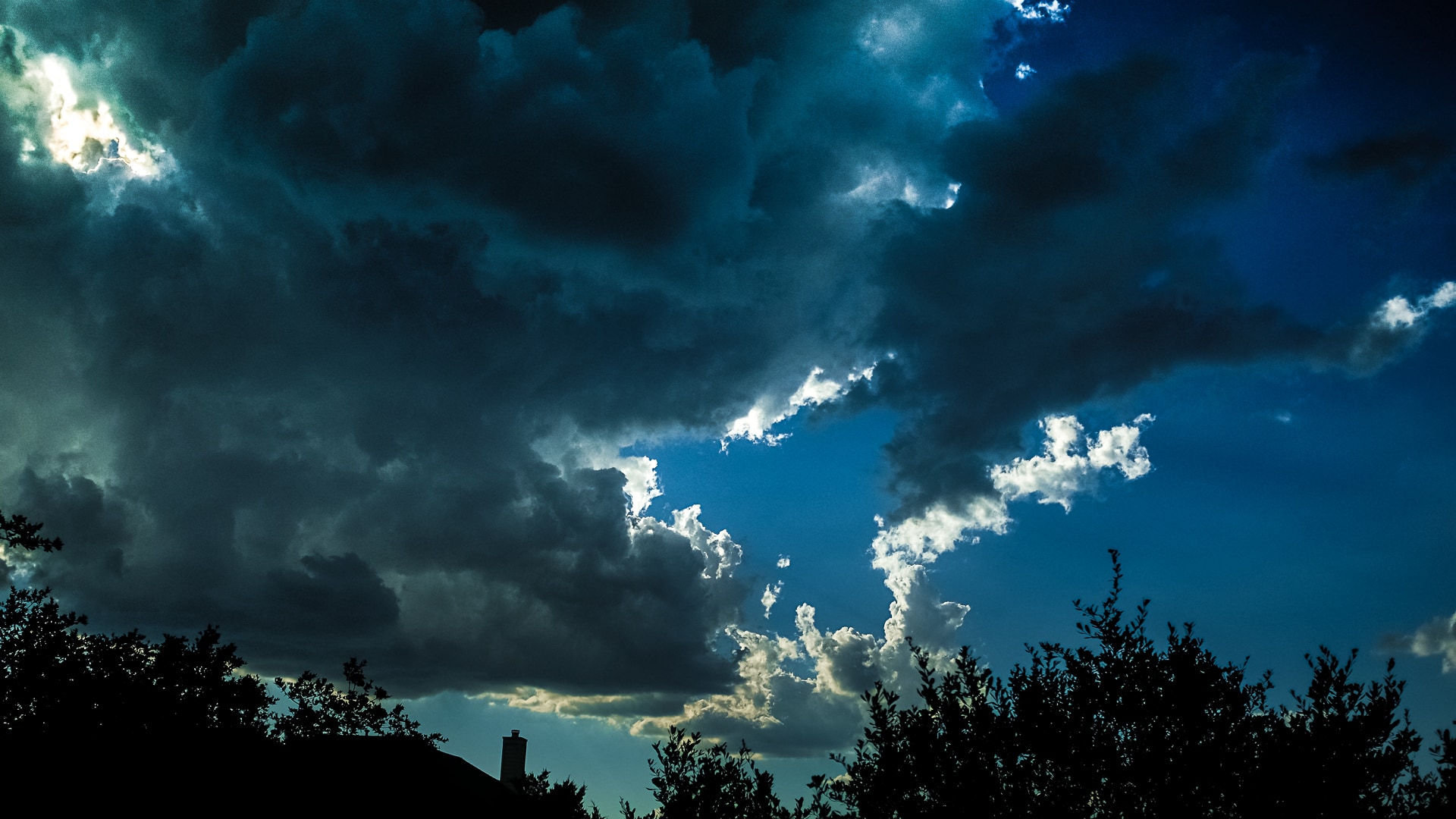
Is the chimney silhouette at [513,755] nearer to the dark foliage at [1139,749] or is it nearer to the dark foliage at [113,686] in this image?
the dark foliage at [113,686]

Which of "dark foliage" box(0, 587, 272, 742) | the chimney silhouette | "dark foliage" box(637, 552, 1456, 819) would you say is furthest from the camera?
the chimney silhouette

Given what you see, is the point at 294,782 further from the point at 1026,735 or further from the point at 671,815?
the point at 1026,735

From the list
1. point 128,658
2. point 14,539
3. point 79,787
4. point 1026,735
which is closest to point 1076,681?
point 1026,735

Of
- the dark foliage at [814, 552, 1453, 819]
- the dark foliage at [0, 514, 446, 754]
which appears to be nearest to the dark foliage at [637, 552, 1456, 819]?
the dark foliage at [814, 552, 1453, 819]

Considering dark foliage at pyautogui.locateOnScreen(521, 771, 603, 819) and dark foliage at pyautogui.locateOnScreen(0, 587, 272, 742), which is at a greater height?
→ dark foliage at pyautogui.locateOnScreen(0, 587, 272, 742)

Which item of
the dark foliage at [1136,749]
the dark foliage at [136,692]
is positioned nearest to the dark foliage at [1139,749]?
the dark foliage at [1136,749]

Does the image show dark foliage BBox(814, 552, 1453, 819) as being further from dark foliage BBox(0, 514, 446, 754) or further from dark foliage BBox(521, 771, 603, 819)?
dark foliage BBox(0, 514, 446, 754)

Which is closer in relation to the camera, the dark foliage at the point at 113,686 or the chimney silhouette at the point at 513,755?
the dark foliage at the point at 113,686

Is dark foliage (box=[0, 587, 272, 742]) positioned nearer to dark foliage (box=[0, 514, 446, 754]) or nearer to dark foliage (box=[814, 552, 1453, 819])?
dark foliage (box=[0, 514, 446, 754])

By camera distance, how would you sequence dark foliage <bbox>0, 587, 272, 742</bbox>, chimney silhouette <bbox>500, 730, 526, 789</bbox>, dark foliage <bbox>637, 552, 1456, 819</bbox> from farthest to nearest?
chimney silhouette <bbox>500, 730, 526, 789</bbox> → dark foliage <bbox>0, 587, 272, 742</bbox> → dark foliage <bbox>637, 552, 1456, 819</bbox>

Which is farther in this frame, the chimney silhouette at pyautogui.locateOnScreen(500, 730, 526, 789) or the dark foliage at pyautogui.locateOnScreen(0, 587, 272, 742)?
the chimney silhouette at pyautogui.locateOnScreen(500, 730, 526, 789)

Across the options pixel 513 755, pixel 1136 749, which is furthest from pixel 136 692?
pixel 1136 749

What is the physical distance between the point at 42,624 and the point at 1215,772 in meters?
40.0

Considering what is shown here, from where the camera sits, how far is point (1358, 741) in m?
12.3
